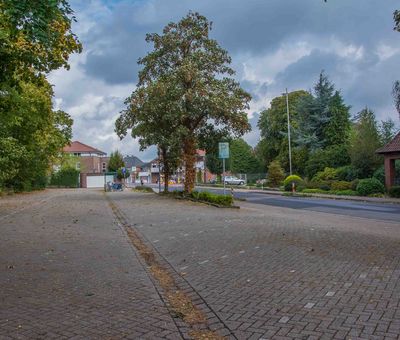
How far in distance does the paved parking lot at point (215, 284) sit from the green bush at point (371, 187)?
77.5 ft

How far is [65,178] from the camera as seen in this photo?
6962 centimetres

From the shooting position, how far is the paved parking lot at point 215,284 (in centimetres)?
471

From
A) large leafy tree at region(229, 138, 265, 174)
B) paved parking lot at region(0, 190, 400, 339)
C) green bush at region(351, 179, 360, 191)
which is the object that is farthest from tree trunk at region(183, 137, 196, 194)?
large leafy tree at region(229, 138, 265, 174)

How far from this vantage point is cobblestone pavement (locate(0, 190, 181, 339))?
4.68 metres

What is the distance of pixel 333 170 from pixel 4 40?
37.6m

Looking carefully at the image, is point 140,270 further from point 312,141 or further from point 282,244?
point 312,141

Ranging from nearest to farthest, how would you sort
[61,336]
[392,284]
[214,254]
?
[61,336], [392,284], [214,254]

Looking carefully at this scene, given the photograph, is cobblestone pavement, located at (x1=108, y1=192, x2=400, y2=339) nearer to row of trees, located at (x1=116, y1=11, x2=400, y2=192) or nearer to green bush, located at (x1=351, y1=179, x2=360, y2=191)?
row of trees, located at (x1=116, y1=11, x2=400, y2=192)

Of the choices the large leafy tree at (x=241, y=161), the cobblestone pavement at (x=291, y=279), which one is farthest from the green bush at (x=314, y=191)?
the large leafy tree at (x=241, y=161)

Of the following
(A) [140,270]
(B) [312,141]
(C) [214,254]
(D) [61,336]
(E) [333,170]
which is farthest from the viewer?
(B) [312,141]

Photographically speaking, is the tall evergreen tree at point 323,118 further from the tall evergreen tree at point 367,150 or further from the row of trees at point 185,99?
the row of trees at point 185,99

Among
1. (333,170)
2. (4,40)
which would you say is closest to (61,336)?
(4,40)

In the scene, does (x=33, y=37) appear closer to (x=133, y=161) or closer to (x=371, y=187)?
(x=371, y=187)

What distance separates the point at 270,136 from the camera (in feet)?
216
